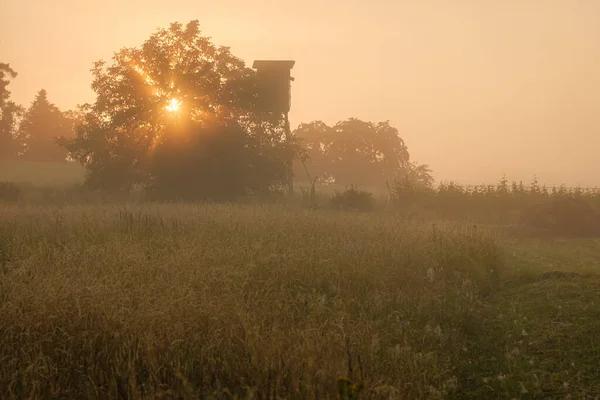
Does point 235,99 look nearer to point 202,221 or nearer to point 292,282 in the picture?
point 202,221

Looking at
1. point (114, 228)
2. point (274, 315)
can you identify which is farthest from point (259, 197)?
point (274, 315)

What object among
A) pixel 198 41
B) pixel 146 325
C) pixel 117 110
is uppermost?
pixel 198 41

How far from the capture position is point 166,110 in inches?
1099

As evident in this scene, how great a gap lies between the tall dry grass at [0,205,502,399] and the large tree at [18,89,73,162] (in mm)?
51354

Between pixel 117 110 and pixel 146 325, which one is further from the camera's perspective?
pixel 117 110

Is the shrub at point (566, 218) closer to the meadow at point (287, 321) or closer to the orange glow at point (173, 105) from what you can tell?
the meadow at point (287, 321)

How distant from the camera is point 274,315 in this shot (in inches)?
258

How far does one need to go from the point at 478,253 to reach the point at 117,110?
23526mm

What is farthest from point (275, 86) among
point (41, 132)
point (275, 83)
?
point (41, 132)

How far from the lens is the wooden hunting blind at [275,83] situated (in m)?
28.9

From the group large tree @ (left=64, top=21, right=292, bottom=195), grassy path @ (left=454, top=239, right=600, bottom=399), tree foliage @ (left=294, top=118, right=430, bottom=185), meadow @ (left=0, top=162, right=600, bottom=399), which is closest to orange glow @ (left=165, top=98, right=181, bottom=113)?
large tree @ (left=64, top=21, right=292, bottom=195)

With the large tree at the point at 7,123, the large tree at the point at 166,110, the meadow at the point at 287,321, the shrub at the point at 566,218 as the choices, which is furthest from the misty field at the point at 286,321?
the large tree at the point at 7,123

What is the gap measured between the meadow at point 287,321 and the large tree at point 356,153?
51.5 meters

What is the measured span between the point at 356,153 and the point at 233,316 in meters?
58.0
